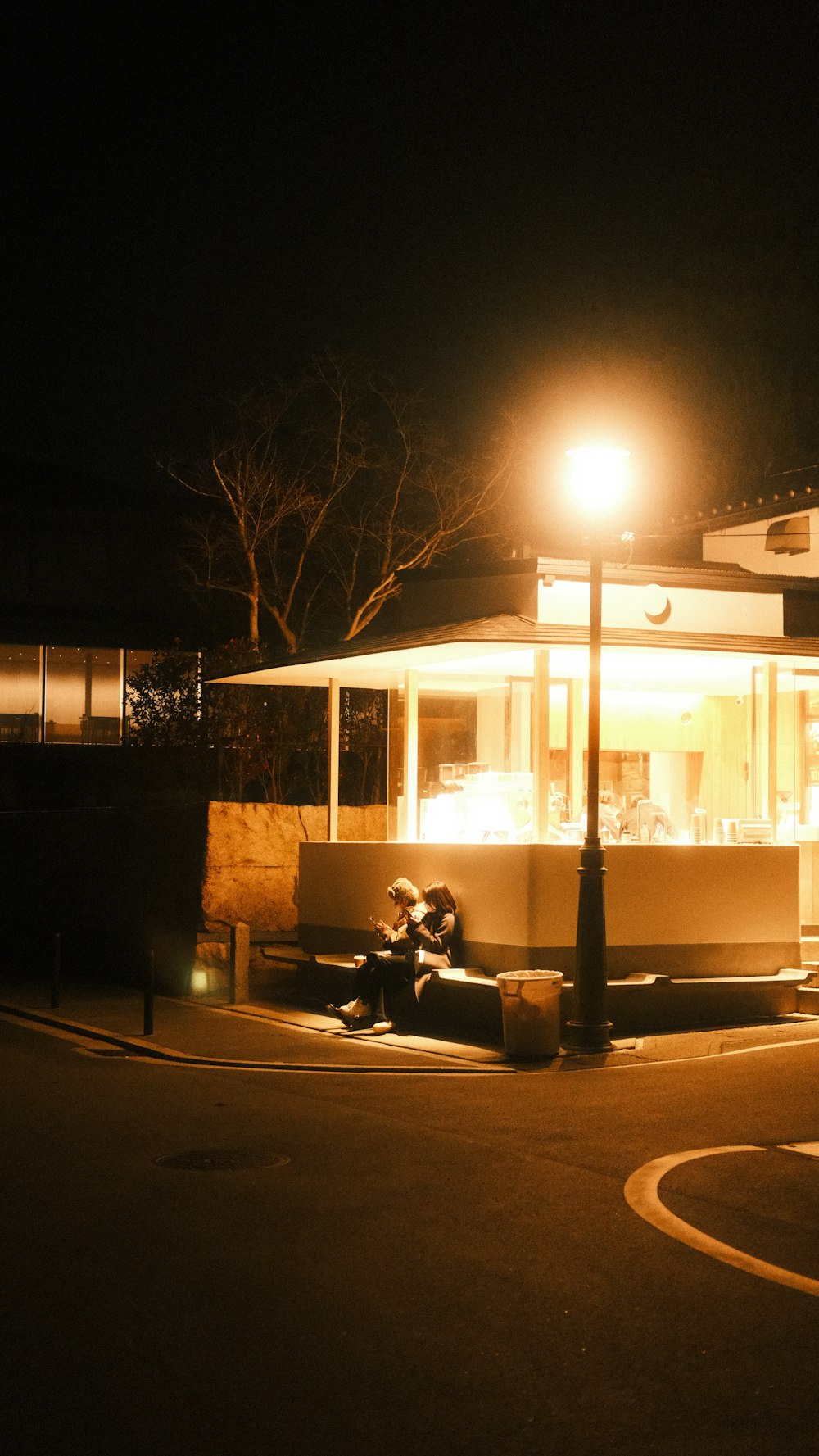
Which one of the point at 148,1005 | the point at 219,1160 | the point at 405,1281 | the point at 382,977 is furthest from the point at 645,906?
the point at 405,1281

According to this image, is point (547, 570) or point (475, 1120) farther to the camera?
point (547, 570)

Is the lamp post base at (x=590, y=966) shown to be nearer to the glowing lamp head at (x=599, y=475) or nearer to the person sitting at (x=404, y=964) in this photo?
the person sitting at (x=404, y=964)

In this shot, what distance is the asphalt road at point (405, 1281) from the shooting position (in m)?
4.84

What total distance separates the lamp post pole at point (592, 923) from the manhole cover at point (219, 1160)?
16.4ft

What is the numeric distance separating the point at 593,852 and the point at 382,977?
304 centimetres

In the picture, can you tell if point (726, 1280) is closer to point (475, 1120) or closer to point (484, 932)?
point (475, 1120)

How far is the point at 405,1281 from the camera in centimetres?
636

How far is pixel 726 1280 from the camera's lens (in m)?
6.32

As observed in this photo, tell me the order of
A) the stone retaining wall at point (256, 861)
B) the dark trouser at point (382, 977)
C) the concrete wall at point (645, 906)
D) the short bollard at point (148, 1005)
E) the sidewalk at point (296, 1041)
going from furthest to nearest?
1. the stone retaining wall at point (256, 861)
2. the dark trouser at point (382, 977)
3. the concrete wall at point (645, 906)
4. the short bollard at point (148, 1005)
5. the sidewalk at point (296, 1041)

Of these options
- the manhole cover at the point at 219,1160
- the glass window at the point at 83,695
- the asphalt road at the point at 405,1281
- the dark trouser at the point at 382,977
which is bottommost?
the manhole cover at the point at 219,1160

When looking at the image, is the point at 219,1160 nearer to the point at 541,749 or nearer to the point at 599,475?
the point at 599,475

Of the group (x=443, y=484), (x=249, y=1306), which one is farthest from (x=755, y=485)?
(x=249, y=1306)

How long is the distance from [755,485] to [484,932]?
12389 millimetres

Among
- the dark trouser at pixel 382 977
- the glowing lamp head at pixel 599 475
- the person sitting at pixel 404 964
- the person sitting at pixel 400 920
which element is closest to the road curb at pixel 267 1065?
the person sitting at pixel 404 964
